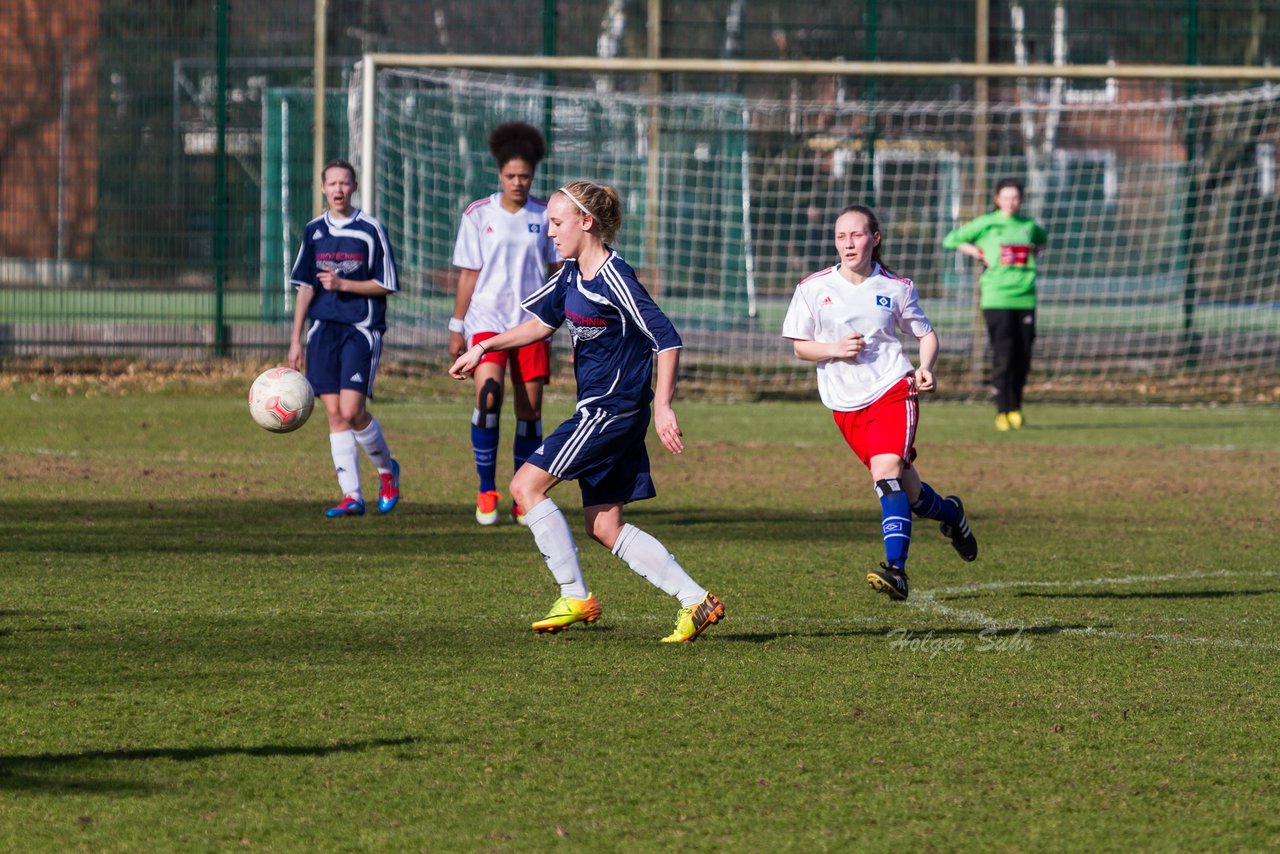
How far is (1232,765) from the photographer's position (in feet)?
15.3

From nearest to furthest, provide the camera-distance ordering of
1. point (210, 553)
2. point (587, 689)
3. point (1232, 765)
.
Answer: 1. point (1232, 765)
2. point (587, 689)
3. point (210, 553)

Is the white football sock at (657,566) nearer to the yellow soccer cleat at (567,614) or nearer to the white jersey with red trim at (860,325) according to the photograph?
the yellow soccer cleat at (567,614)

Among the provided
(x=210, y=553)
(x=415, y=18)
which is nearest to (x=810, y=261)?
(x=415, y=18)

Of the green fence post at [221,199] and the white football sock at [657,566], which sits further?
the green fence post at [221,199]

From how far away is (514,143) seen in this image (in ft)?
31.1

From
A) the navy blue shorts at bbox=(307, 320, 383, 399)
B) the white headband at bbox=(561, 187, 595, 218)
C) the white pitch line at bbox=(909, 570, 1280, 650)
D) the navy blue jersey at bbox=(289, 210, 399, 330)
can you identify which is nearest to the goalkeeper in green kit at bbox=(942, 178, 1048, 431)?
the navy blue jersey at bbox=(289, 210, 399, 330)

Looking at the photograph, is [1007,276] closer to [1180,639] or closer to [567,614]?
[1180,639]

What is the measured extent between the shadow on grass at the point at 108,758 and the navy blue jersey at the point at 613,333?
196 centimetres

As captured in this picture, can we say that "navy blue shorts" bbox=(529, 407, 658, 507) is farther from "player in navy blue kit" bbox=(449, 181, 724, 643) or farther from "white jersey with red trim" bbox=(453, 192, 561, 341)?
"white jersey with red trim" bbox=(453, 192, 561, 341)

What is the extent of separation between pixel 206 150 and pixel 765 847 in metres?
15.5

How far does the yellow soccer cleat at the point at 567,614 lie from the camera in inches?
248

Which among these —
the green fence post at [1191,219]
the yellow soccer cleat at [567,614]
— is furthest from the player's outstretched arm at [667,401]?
the green fence post at [1191,219]

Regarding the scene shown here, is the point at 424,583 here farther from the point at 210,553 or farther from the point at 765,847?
the point at 765,847

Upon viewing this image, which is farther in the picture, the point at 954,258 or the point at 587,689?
the point at 954,258
